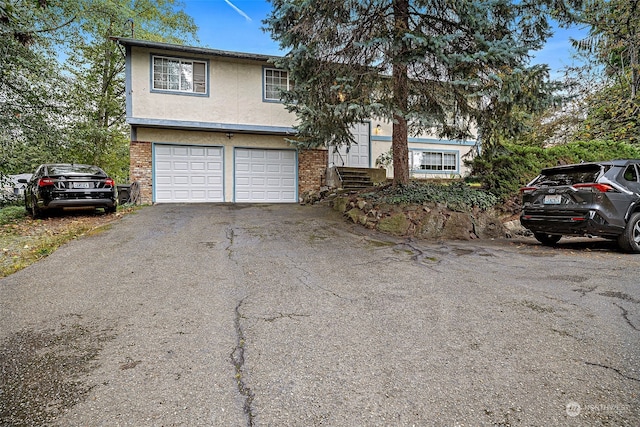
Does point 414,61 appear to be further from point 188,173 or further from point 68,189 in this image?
point 188,173

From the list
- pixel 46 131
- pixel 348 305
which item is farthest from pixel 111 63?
pixel 348 305

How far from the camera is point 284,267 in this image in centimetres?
529

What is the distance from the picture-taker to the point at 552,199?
6.82 metres

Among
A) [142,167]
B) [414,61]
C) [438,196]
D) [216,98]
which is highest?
[216,98]

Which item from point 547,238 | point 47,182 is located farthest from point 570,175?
point 47,182

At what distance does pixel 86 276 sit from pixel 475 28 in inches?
319

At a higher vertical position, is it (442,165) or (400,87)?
(400,87)

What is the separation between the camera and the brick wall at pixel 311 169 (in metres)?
14.2

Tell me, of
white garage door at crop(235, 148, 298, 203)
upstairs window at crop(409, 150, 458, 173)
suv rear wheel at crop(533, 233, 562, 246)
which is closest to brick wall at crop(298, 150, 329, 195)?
white garage door at crop(235, 148, 298, 203)

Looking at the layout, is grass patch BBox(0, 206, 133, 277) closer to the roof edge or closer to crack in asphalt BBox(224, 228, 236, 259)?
crack in asphalt BBox(224, 228, 236, 259)

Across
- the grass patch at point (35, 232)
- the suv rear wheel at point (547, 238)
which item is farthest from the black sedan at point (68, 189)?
the suv rear wheel at point (547, 238)

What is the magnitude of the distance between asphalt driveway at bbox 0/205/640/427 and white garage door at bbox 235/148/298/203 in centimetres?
806

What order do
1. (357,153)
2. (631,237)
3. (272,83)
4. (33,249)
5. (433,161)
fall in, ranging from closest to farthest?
(33,249) → (631,237) → (272,83) → (357,153) → (433,161)

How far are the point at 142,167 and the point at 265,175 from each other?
4371mm
